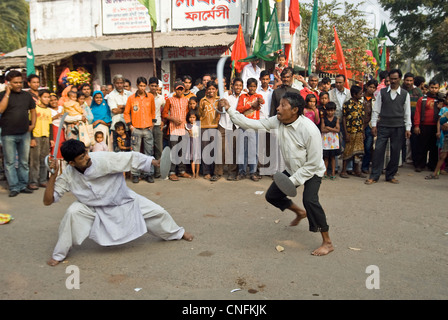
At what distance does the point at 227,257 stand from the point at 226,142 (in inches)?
152

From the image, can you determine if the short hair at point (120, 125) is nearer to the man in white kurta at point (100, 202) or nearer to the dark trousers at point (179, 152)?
the dark trousers at point (179, 152)

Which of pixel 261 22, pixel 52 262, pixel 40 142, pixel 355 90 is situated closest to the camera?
pixel 52 262

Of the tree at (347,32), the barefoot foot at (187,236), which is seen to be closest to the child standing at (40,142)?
the barefoot foot at (187,236)

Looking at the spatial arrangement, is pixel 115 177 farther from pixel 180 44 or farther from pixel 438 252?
pixel 180 44

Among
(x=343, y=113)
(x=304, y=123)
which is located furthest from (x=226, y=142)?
(x=304, y=123)

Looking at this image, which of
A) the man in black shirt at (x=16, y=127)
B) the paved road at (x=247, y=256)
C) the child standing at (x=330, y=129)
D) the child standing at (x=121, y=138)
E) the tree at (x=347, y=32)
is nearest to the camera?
the paved road at (x=247, y=256)

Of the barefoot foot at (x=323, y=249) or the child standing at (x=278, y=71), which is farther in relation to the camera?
the child standing at (x=278, y=71)

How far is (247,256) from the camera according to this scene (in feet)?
12.6

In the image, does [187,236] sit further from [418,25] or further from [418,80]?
[418,25]

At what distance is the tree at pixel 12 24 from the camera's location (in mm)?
24250

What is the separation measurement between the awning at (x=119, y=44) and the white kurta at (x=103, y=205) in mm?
9673

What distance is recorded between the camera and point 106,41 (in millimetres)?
15023

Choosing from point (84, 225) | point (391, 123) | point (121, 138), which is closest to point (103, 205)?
point (84, 225)

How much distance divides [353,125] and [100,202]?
5.19 meters
